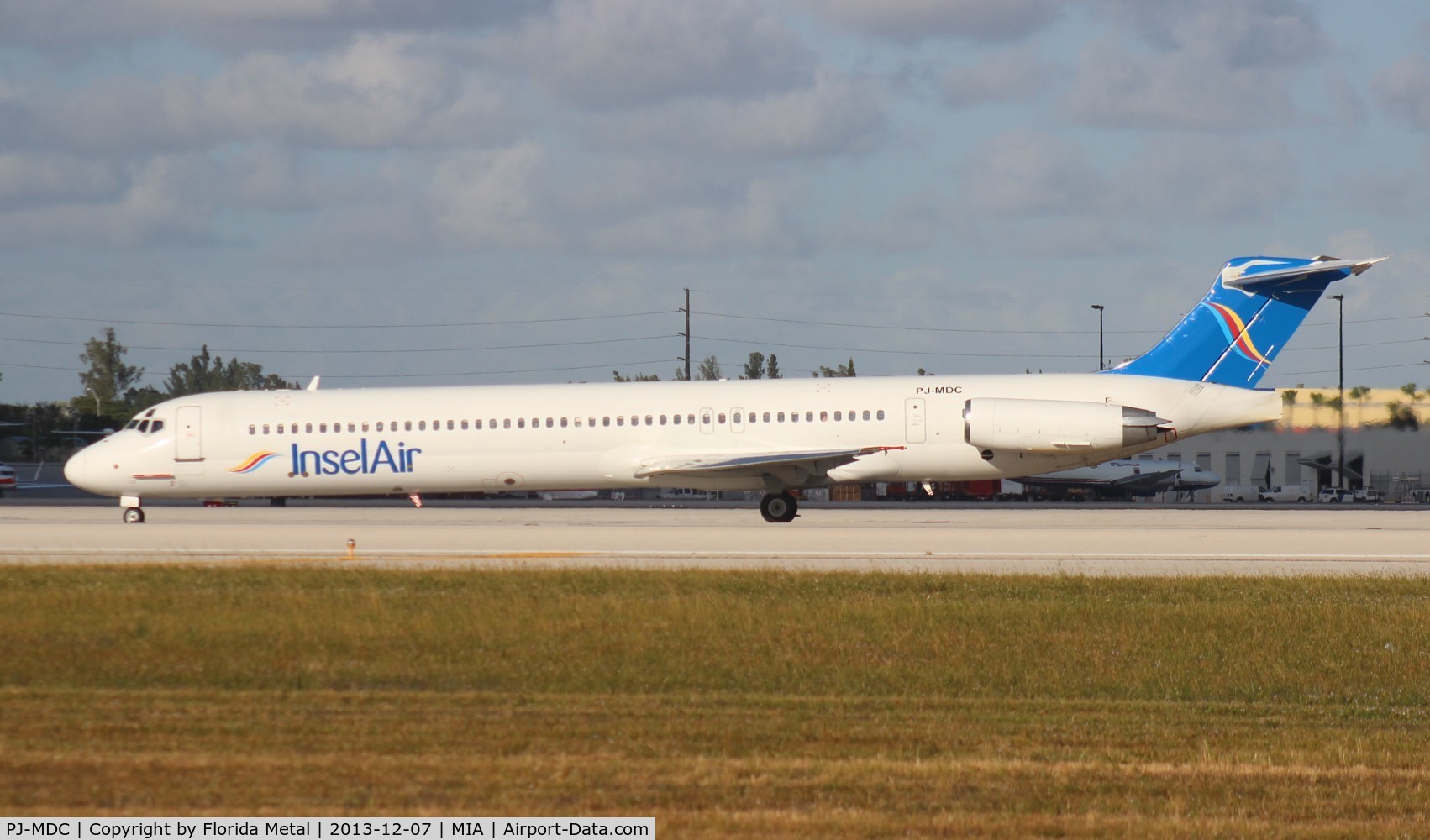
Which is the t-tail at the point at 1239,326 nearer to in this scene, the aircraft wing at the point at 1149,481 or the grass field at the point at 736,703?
the grass field at the point at 736,703

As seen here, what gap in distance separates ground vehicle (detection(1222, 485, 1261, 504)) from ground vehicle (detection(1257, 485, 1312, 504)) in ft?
3.03

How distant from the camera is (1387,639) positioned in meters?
13.0

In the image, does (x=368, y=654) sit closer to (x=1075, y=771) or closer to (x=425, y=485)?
(x=1075, y=771)

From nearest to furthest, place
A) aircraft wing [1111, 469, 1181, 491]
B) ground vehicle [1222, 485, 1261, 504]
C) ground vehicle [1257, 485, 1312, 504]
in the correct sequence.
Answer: ground vehicle [1257, 485, 1312, 504], aircraft wing [1111, 469, 1181, 491], ground vehicle [1222, 485, 1261, 504]

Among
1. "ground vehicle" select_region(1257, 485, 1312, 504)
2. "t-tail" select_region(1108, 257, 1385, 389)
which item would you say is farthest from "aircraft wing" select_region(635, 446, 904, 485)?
"ground vehicle" select_region(1257, 485, 1312, 504)

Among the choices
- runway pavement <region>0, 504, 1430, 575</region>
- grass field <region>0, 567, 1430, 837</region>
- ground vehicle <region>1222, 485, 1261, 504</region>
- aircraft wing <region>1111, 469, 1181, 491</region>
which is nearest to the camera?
grass field <region>0, 567, 1430, 837</region>

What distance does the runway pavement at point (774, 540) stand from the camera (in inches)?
792

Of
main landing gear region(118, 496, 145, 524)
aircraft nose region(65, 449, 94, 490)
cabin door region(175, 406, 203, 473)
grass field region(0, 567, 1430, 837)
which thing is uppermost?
cabin door region(175, 406, 203, 473)

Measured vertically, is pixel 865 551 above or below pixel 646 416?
Result: below

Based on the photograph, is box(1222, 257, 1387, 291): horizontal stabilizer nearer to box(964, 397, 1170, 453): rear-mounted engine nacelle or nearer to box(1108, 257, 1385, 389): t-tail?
box(1108, 257, 1385, 389): t-tail

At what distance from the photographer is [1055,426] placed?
2958 cm

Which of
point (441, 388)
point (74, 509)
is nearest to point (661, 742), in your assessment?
point (441, 388)

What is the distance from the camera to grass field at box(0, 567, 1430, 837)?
7449 millimetres

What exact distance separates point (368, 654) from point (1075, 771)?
626 centimetres
